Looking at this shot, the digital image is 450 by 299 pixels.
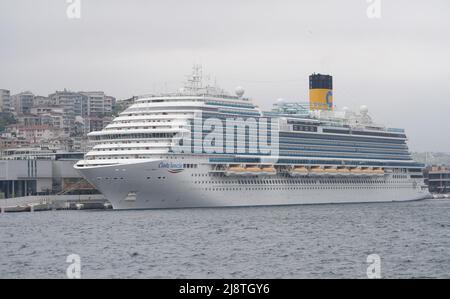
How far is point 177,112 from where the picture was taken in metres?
73.4

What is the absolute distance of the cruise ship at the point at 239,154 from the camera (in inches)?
2709

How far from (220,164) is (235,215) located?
10981 mm

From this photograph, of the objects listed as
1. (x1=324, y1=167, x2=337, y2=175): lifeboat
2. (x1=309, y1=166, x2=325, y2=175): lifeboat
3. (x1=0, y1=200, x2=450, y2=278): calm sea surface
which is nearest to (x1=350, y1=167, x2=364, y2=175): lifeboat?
(x1=324, y1=167, x2=337, y2=175): lifeboat

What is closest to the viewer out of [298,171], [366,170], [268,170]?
[268,170]


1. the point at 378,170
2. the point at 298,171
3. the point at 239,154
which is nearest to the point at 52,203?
the point at 239,154

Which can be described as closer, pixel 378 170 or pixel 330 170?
pixel 330 170

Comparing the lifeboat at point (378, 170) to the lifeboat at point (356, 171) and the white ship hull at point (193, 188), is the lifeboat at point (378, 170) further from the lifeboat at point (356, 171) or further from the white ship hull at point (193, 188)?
the white ship hull at point (193, 188)

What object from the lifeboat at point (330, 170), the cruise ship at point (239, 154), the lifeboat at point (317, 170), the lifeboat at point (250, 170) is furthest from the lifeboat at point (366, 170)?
the lifeboat at point (250, 170)

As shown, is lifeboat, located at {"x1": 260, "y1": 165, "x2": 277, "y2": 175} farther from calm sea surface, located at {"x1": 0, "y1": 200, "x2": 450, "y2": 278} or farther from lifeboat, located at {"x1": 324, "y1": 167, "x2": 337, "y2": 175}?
calm sea surface, located at {"x1": 0, "y1": 200, "x2": 450, "y2": 278}

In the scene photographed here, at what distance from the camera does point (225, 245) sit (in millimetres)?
42750

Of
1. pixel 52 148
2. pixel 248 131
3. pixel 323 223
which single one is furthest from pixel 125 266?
pixel 52 148

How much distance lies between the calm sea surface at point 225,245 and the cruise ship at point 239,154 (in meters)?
3.90

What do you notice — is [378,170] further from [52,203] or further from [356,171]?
[52,203]

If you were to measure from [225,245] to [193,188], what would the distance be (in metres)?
28.0
